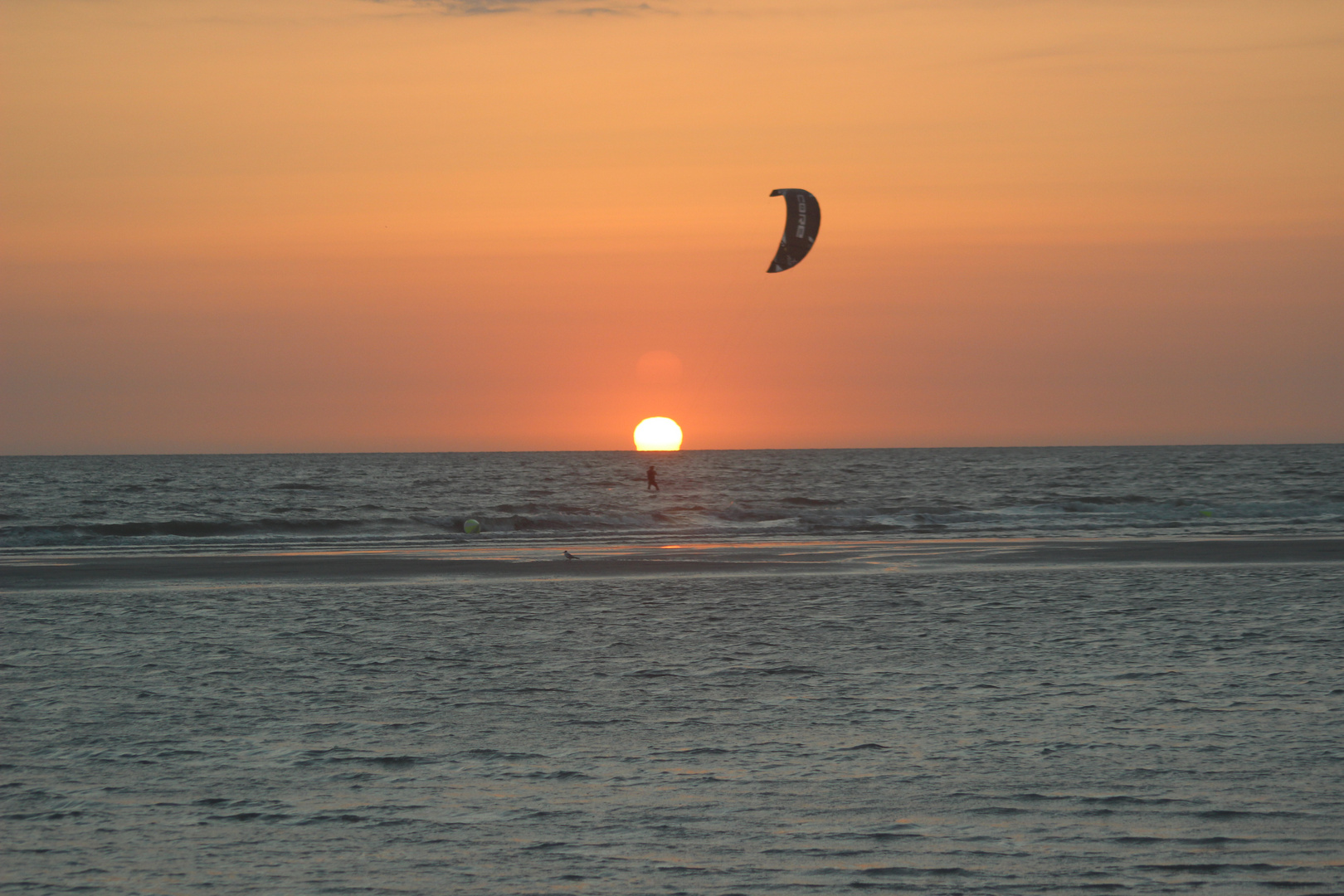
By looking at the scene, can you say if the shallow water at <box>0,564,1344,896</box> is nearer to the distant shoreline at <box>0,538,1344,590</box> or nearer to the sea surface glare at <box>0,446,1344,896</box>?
the sea surface glare at <box>0,446,1344,896</box>

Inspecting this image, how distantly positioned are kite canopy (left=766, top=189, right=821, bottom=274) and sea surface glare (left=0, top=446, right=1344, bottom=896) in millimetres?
8393

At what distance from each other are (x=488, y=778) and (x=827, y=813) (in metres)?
2.26

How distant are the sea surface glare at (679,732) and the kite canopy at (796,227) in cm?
839

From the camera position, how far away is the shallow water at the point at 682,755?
20.4 ft

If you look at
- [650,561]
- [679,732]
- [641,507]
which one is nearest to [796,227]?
[650,561]

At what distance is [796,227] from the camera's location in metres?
28.9

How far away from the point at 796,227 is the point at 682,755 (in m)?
21.9

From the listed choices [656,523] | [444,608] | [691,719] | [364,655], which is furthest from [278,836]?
[656,523]

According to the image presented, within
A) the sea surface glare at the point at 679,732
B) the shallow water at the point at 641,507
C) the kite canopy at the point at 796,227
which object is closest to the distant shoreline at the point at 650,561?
the sea surface glare at the point at 679,732

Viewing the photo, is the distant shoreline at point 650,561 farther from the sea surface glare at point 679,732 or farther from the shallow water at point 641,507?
the shallow water at point 641,507

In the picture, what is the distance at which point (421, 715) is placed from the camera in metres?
9.94

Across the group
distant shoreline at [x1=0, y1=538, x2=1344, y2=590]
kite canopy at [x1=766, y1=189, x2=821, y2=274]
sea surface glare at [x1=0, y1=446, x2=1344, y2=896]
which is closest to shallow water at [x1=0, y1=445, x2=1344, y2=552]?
distant shoreline at [x1=0, y1=538, x2=1344, y2=590]

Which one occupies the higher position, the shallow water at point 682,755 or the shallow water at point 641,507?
the shallow water at point 641,507

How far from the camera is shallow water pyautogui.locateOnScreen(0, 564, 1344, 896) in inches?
244
